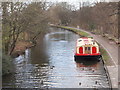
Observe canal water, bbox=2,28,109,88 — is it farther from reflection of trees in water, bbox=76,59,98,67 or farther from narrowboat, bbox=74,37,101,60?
narrowboat, bbox=74,37,101,60

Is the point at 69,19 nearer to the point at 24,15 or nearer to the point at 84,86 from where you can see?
the point at 24,15

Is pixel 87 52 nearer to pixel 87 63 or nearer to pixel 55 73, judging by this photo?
pixel 87 63

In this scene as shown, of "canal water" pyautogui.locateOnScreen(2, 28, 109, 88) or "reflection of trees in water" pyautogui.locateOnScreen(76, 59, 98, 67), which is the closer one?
"canal water" pyautogui.locateOnScreen(2, 28, 109, 88)

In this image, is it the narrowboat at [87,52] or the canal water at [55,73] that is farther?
the narrowboat at [87,52]

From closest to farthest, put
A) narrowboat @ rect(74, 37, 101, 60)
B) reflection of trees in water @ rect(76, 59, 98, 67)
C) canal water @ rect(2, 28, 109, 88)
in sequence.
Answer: canal water @ rect(2, 28, 109, 88)
reflection of trees in water @ rect(76, 59, 98, 67)
narrowboat @ rect(74, 37, 101, 60)

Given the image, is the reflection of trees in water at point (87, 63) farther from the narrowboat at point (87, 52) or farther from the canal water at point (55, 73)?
the narrowboat at point (87, 52)

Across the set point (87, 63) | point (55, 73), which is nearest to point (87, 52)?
point (87, 63)

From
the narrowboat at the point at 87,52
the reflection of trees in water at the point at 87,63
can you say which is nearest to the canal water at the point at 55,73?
the reflection of trees in water at the point at 87,63

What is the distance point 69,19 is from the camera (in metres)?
83.1

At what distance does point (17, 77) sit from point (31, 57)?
8117 millimetres

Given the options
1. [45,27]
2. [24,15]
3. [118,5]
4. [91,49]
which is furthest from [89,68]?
[45,27]

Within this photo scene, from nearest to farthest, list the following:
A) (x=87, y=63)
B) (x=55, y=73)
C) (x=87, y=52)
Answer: (x=55, y=73), (x=87, y=63), (x=87, y=52)

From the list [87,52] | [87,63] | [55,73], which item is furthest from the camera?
[87,52]

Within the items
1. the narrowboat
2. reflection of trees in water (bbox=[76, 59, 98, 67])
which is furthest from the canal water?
the narrowboat
